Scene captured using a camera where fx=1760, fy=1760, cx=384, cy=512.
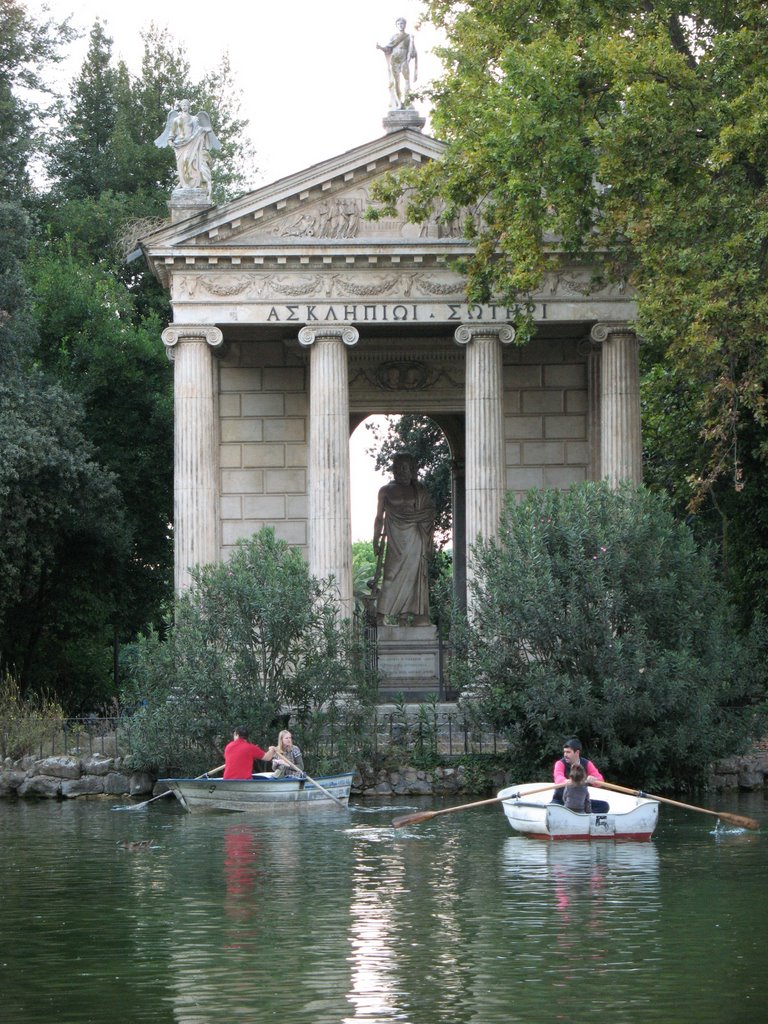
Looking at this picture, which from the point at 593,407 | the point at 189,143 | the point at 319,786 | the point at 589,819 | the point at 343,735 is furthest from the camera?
the point at 593,407

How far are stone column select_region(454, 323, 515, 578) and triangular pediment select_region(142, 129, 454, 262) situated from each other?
98.0 inches

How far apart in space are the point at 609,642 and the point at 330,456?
9.82 m

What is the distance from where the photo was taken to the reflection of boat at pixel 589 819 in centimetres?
2516

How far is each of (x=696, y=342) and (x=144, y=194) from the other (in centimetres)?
3590

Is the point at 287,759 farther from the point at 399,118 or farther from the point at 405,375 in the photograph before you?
the point at 399,118

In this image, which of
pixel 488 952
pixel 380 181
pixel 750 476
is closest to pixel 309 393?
pixel 380 181

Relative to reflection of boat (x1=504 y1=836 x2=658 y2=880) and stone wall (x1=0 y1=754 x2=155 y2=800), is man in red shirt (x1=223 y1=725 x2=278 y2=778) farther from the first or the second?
reflection of boat (x1=504 y1=836 x2=658 y2=880)

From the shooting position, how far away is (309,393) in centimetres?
4141

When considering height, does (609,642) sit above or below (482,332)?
below

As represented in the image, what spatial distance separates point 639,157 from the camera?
1198 inches

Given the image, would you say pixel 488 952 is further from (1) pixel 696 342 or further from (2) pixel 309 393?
(2) pixel 309 393

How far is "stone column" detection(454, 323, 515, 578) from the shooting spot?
38531mm

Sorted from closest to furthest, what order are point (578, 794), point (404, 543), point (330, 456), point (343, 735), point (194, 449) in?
point (578, 794) → point (343, 735) → point (330, 456) → point (194, 449) → point (404, 543)

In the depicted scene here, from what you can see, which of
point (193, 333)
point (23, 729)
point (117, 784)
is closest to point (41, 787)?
point (117, 784)
